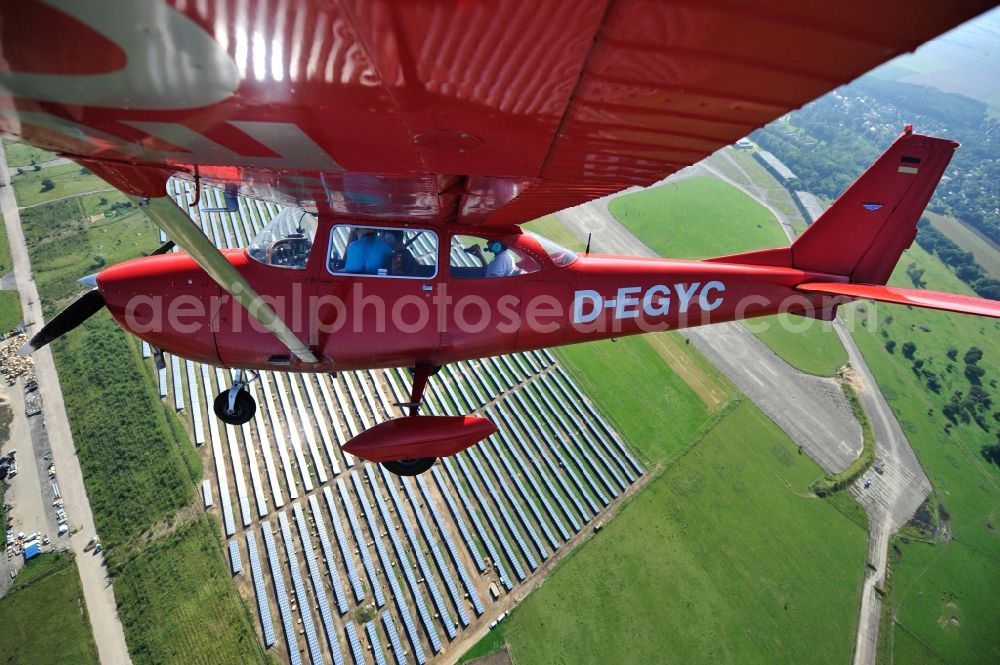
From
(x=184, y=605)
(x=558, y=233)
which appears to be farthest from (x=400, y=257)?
(x=558, y=233)

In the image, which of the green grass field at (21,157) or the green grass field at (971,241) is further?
the green grass field at (971,241)

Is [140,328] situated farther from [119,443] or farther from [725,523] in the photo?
[725,523]

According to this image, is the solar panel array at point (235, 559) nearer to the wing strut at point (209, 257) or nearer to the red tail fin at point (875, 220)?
the wing strut at point (209, 257)

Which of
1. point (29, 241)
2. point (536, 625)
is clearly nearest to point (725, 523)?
point (536, 625)

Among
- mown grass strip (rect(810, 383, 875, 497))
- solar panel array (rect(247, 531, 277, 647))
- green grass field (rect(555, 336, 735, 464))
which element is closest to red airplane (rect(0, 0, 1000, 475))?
solar panel array (rect(247, 531, 277, 647))

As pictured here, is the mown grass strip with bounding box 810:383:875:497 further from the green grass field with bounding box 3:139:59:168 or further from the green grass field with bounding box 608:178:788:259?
the green grass field with bounding box 3:139:59:168

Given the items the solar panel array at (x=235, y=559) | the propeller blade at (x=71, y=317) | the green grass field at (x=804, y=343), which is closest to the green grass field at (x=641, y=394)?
the green grass field at (x=804, y=343)
